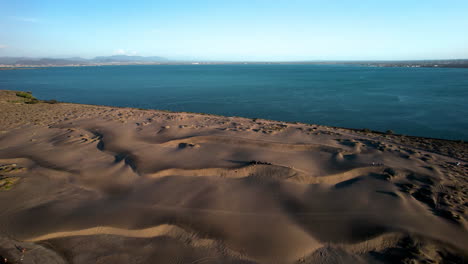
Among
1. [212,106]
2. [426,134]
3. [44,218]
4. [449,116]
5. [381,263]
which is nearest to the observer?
[381,263]

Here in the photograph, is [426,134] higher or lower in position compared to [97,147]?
lower

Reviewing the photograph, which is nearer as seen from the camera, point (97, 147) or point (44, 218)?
point (44, 218)

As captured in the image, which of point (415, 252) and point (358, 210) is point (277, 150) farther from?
point (415, 252)

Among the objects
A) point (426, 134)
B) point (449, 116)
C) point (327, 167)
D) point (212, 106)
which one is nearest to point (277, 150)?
point (327, 167)

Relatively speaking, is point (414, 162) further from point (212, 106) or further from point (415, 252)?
point (212, 106)

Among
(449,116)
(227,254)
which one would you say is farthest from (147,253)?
(449,116)

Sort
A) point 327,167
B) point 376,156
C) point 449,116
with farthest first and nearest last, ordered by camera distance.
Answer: point 449,116, point 376,156, point 327,167
